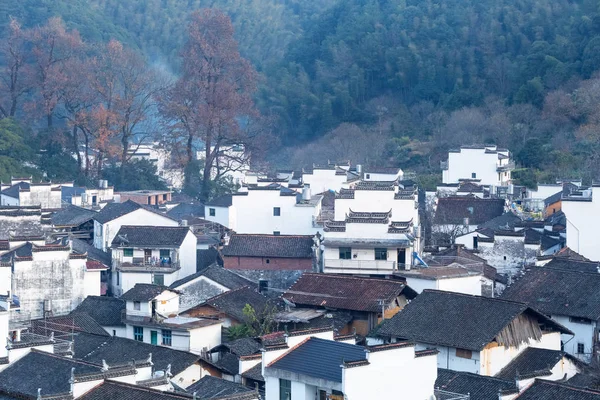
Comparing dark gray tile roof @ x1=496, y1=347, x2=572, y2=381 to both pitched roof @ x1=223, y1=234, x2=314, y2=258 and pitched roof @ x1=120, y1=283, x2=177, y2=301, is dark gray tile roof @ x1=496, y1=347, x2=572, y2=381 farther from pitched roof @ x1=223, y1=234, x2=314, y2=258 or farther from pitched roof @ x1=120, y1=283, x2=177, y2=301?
pitched roof @ x1=223, y1=234, x2=314, y2=258

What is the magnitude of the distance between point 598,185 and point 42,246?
1314 centimetres

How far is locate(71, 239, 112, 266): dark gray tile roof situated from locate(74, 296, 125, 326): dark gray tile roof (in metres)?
2.47

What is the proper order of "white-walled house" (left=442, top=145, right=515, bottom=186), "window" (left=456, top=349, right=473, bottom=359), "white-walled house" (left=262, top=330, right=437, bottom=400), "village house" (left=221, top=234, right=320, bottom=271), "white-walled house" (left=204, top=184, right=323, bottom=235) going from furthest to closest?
"white-walled house" (left=442, top=145, right=515, bottom=186) → "white-walled house" (left=204, top=184, right=323, bottom=235) → "village house" (left=221, top=234, right=320, bottom=271) → "window" (left=456, top=349, right=473, bottom=359) → "white-walled house" (left=262, top=330, right=437, bottom=400)

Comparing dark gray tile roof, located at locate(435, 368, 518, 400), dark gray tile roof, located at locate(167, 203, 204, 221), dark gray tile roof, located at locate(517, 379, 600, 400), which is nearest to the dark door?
dark gray tile roof, located at locate(435, 368, 518, 400)

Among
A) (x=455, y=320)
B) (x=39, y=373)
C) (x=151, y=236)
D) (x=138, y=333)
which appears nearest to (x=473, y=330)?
(x=455, y=320)

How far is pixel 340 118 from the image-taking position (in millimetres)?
53500

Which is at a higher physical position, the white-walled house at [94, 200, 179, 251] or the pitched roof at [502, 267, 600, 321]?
the white-walled house at [94, 200, 179, 251]

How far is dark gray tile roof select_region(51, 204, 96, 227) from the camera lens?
31797 millimetres

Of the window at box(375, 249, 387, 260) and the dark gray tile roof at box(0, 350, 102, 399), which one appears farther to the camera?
the window at box(375, 249, 387, 260)

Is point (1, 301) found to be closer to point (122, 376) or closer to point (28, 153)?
point (122, 376)

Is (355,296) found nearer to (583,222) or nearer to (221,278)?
(221,278)

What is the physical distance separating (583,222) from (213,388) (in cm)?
1316

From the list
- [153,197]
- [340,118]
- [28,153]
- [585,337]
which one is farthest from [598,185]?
[340,118]

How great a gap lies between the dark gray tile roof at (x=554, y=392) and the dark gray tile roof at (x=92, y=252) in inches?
540
